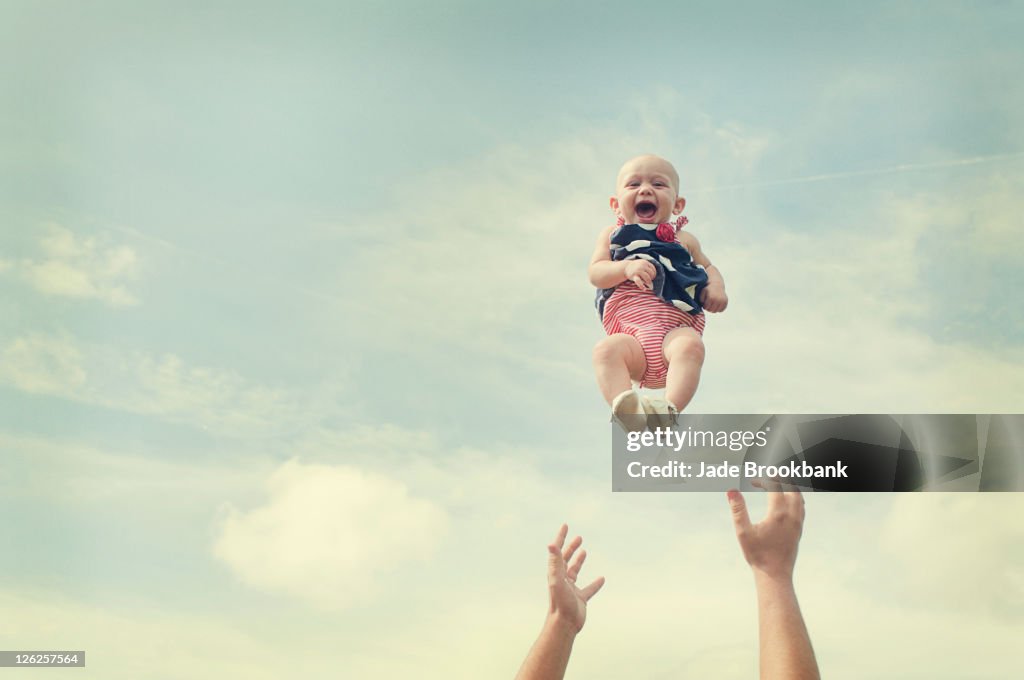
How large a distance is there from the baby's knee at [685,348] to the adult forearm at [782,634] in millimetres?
1128

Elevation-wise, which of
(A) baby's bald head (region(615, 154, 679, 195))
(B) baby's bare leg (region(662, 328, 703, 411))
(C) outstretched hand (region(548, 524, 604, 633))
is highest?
(A) baby's bald head (region(615, 154, 679, 195))

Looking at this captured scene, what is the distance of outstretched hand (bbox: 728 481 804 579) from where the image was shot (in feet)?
10.0

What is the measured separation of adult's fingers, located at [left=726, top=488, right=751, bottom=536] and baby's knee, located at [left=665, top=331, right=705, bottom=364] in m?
0.96

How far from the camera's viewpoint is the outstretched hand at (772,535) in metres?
3.06

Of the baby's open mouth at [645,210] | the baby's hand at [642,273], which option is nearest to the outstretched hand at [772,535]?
the baby's hand at [642,273]

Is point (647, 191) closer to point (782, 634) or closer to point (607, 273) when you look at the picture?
point (607, 273)

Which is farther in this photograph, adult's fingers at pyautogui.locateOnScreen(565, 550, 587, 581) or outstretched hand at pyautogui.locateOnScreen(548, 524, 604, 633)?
adult's fingers at pyautogui.locateOnScreen(565, 550, 587, 581)

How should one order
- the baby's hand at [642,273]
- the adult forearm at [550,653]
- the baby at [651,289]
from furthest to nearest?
the baby's hand at [642,273] → the baby at [651,289] → the adult forearm at [550,653]

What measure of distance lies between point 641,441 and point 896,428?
143 centimetres

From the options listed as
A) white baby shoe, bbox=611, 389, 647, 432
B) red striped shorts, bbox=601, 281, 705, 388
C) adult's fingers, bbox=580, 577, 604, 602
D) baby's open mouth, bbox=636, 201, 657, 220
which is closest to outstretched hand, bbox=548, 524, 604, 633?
adult's fingers, bbox=580, 577, 604, 602

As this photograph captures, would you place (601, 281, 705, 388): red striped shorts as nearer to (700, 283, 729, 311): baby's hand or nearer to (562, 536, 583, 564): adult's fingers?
(700, 283, 729, 311): baby's hand

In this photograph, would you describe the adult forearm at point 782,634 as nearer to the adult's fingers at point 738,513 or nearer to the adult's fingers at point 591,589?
the adult's fingers at point 738,513

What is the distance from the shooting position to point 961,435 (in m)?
4.78

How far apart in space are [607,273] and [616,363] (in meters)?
0.41
